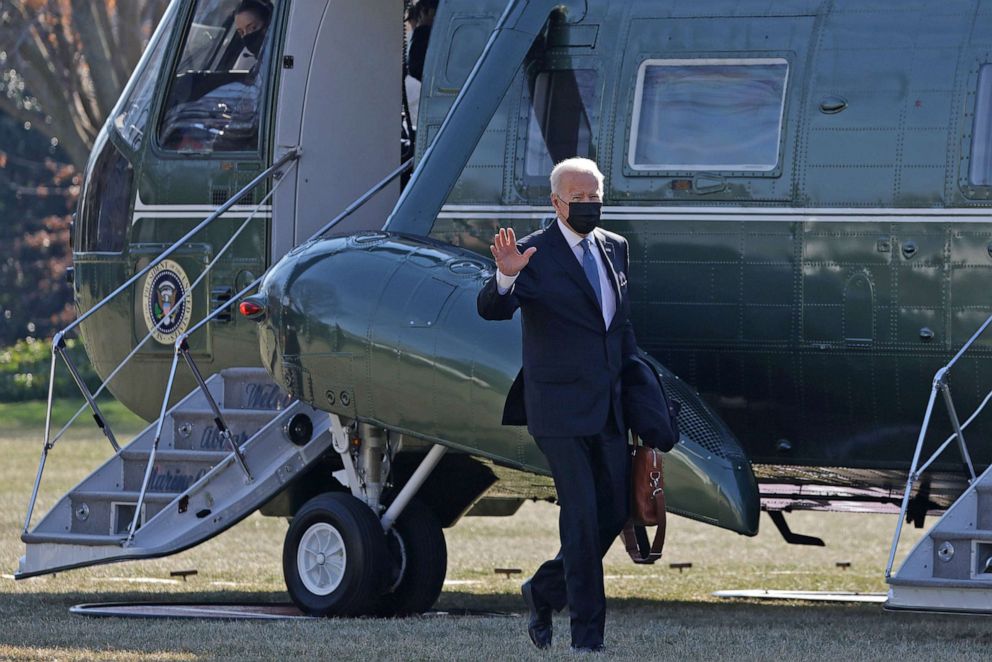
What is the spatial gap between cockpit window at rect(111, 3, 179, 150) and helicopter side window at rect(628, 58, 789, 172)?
3199 millimetres

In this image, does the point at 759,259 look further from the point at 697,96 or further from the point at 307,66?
the point at 307,66

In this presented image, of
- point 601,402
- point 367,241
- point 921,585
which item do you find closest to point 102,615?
point 367,241

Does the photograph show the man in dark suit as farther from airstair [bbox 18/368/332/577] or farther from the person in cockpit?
the person in cockpit

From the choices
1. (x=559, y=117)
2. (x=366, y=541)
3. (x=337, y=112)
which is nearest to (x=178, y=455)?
(x=366, y=541)

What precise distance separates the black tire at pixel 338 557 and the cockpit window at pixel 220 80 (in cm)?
236

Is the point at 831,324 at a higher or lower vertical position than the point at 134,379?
higher

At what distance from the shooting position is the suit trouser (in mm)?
7238

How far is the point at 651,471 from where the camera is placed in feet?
24.0

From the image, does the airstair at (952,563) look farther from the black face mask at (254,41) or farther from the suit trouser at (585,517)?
the black face mask at (254,41)

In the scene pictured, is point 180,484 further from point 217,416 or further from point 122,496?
point 217,416

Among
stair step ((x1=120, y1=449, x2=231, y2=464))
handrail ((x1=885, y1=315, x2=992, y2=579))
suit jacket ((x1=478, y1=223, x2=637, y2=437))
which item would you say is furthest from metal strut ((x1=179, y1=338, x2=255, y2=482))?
handrail ((x1=885, y1=315, x2=992, y2=579))

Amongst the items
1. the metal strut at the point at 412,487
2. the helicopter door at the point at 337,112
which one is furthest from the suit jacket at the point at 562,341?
the helicopter door at the point at 337,112

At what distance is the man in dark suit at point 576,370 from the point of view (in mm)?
7234

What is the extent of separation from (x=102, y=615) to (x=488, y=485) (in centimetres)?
227
